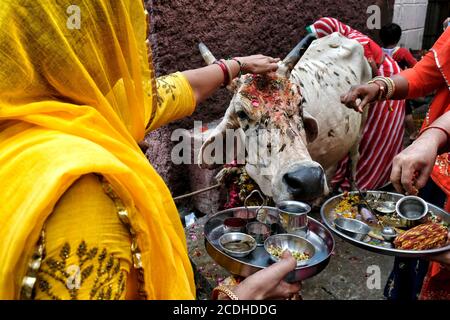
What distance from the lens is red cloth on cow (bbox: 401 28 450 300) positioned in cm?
244

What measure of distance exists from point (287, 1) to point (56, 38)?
4.43m

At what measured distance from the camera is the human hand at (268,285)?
1.43 m

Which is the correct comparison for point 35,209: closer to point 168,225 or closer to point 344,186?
point 168,225

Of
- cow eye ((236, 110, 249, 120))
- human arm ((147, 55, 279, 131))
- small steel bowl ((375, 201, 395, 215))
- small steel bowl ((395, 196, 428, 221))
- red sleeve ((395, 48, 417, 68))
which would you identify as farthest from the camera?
red sleeve ((395, 48, 417, 68))

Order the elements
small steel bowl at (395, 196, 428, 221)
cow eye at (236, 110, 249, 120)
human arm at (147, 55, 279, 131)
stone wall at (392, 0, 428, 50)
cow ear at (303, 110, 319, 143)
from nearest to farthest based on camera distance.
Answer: human arm at (147, 55, 279, 131), small steel bowl at (395, 196, 428, 221), cow eye at (236, 110, 249, 120), cow ear at (303, 110, 319, 143), stone wall at (392, 0, 428, 50)

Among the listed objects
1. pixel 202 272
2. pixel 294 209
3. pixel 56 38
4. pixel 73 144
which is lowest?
pixel 202 272

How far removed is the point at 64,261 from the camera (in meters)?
0.96

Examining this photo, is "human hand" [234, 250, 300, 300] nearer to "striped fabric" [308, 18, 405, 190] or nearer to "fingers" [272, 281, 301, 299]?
"fingers" [272, 281, 301, 299]

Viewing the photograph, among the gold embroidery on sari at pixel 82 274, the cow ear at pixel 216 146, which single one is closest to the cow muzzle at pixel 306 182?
the cow ear at pixel 216 146

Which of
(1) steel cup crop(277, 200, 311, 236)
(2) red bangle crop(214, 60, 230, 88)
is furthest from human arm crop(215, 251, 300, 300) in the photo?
(2) red bangle crop(214, 60, 230, 88)

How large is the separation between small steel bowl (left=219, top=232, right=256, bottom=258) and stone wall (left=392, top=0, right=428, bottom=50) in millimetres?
6326

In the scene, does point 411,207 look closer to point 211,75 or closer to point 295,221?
point 295,221

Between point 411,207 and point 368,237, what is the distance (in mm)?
364
